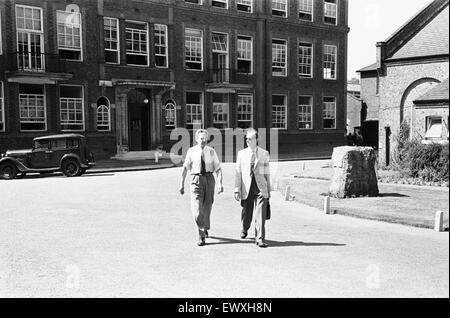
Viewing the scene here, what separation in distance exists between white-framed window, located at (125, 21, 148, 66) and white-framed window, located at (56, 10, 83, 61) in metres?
2.95

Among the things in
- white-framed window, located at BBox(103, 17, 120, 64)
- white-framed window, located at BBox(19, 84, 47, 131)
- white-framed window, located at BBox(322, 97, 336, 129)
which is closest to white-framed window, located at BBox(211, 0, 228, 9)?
white-framed window, located at BBox(103, 17, 120, 64)

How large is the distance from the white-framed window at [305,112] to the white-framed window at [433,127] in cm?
1761

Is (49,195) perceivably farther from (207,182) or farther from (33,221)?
(207,182)

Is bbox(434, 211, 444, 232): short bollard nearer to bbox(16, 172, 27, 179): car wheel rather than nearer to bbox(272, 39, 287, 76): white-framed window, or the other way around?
bbox(16, 172, 27, 179): car wheel

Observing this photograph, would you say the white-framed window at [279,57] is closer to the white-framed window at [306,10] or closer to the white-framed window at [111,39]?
the white-framed window at [306,10]

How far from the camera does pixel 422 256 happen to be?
7125 mm

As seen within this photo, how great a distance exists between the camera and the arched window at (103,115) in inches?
1131

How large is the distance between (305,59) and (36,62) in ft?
64.7

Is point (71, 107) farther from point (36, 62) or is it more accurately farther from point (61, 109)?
point (36, 62)

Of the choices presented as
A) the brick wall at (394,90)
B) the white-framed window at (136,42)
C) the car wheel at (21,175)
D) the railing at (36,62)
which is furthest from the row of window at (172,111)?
the brick wall at (394,90)

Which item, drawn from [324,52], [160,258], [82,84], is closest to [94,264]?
[160,258]

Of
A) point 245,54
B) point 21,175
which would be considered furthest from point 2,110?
point 245,54

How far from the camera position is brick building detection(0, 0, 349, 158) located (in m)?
26.3
